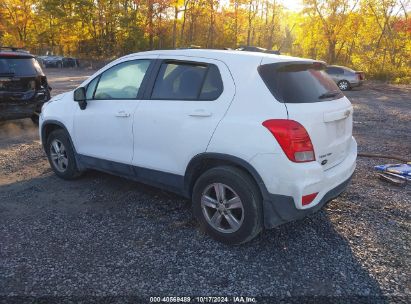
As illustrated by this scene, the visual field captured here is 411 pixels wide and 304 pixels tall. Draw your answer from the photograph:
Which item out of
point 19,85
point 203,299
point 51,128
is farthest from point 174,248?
point 19,85

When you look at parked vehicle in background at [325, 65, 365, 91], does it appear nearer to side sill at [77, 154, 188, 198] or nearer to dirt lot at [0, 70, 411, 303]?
dirt lot at [0, 70, 411, 303]

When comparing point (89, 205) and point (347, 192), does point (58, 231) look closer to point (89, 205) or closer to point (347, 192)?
point (89, 205)

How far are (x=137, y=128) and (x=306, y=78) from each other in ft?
5.98

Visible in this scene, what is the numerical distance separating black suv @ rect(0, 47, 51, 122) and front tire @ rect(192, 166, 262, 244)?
6.00 meters

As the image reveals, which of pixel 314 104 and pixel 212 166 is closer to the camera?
pixel 314 104

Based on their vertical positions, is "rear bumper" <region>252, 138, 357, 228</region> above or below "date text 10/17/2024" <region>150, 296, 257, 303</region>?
above

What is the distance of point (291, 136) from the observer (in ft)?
9.80

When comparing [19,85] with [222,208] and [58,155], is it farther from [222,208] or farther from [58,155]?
[222,208]

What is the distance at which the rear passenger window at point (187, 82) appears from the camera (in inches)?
137

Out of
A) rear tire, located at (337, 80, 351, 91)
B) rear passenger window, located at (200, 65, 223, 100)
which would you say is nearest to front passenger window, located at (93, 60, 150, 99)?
rear passenger window, located at (200, 65, 223, 100)

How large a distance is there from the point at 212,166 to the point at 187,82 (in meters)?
0.88

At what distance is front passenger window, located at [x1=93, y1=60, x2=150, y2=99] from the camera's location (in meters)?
4.13

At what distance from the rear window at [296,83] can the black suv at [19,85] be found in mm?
6457

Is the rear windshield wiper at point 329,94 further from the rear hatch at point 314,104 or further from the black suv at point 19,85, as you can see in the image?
the black suv at point 19,85
